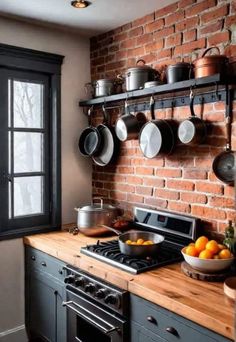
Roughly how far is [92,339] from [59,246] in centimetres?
60

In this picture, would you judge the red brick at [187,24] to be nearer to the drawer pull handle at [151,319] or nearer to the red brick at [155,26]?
the red brick at [155,26]

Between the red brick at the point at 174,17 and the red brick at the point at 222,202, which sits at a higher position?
the red brick at the point at 174,17

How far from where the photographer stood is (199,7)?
2123 mm


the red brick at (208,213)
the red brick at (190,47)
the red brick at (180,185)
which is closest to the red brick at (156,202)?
the red brick at (180,185)

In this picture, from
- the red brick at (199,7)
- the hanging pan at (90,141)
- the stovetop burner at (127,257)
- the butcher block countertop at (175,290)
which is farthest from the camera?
the hanging pan at (90,141)

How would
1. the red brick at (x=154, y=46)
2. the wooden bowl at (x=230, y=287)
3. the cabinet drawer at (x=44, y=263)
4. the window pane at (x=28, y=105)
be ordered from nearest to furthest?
the wooden bowl at (x=230, y=287) → the cabinet drawer at (x=44, y=263) → the red brick at (x=154, y=46) → the window pane at (x=28, y=105)

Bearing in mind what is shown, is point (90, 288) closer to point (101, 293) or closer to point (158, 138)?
point (101, 293)

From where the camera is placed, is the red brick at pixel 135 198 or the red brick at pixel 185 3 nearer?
the red brick at pixel 185 3

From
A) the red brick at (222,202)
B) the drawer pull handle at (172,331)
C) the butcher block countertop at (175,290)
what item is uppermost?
the red brick at (222,202)

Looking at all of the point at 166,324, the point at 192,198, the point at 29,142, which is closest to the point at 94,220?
the point at 192,198

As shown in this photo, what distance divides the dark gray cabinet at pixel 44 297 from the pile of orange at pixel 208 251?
0.88 m

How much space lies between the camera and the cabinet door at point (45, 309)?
7.51 ft

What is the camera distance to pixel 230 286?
152 cm

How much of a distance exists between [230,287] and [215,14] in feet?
4.87
